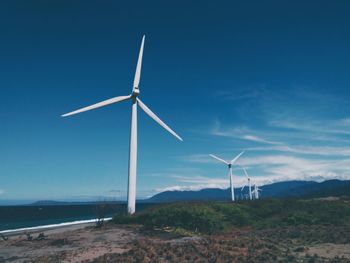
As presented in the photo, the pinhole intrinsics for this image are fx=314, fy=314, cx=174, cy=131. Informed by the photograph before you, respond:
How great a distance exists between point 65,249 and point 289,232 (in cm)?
2042

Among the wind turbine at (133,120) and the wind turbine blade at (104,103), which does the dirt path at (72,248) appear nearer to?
the wind turbine at (133,120)

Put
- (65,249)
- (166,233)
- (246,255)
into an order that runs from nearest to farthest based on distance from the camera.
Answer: (246,255), (65,249), (166,233)

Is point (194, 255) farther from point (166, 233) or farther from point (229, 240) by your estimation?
point (166, 233)

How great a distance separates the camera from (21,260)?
20625mm

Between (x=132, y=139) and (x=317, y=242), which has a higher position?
(x=132, y=139)

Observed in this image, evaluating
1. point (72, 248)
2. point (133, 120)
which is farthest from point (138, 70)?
A: point (72, 248)

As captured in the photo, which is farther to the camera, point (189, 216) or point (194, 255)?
point (189, 216)

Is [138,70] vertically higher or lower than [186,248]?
higher

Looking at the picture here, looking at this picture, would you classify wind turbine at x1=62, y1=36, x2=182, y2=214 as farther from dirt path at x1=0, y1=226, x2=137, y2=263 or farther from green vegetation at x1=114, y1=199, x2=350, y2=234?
dirt path at x1=0, y1=226, x2=137, y2=263

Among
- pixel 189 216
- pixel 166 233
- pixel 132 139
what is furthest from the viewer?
pixel 132 139

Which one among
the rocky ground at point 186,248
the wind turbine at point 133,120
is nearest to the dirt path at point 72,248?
the rocky ground at point 186,248

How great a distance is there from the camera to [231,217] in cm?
3853

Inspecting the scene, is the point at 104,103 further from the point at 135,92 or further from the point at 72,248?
the point at 72,248

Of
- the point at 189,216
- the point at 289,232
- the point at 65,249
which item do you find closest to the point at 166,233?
the point at 189,216
